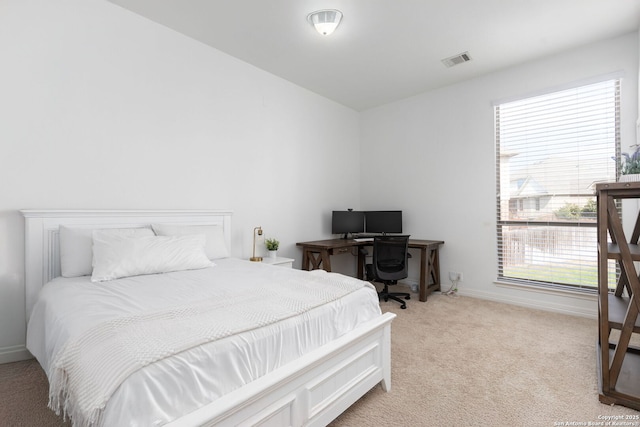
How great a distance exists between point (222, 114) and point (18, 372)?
274 cm

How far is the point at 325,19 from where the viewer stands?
2.71 meters

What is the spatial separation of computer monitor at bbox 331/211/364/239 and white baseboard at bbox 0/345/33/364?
11.1 ft

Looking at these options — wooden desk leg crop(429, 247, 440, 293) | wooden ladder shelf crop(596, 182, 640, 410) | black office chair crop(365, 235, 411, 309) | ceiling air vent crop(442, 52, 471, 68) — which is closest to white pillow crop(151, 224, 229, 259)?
black office chair crop(365, 235, 411, 309)

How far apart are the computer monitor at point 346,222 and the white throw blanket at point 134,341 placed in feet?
9.74

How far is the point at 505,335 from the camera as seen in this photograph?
2.85 m

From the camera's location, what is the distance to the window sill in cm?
328

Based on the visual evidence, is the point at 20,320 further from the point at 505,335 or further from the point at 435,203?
the point at 435,203

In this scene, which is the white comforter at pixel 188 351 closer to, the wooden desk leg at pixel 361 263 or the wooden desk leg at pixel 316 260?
the wooden desk leg at pixel 316 260

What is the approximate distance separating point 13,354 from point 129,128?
1.94m

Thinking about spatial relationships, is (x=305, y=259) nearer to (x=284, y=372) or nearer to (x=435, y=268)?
(x=435, y=268)

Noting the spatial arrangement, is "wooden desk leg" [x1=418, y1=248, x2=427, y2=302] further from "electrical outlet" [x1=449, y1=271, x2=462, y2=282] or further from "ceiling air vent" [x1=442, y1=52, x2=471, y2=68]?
"ceiling air vent" [x1=442, y1=52, x2=471, y2=68]

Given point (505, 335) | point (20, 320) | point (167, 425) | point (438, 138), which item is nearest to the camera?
point (167, 425)

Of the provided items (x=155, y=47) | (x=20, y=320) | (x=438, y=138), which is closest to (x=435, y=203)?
(x=438, y=138)

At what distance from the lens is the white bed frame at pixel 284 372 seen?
1.17 meters
